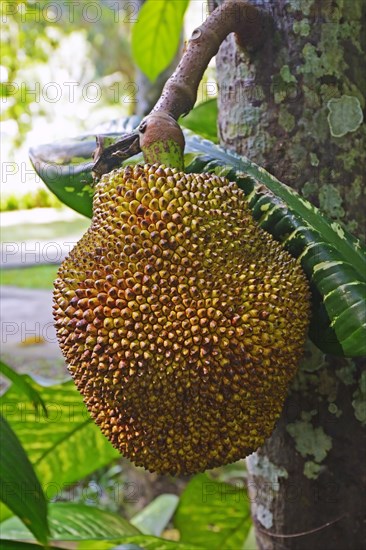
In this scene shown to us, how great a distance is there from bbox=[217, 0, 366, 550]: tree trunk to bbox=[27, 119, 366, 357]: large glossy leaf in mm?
66

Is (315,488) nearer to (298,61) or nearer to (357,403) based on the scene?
(357,403)

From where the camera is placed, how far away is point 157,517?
1.38 metres

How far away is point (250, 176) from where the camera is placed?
668mm

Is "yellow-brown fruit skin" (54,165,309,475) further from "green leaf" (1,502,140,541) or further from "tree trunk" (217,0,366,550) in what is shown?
"green leaf" (1,502,140,541)

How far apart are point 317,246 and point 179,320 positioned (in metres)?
0.16

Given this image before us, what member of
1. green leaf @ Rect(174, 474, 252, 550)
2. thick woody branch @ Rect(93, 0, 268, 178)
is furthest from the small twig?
green leaf @ Rect(174, 474, 252, 550)

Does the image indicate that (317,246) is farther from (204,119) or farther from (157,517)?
(157,517)

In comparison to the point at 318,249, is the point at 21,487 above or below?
below

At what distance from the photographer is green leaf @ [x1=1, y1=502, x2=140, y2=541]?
93 centimetres

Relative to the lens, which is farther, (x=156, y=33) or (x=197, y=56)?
(x=156, y=33)

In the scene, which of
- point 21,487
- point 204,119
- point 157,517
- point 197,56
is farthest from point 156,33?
point 157,517

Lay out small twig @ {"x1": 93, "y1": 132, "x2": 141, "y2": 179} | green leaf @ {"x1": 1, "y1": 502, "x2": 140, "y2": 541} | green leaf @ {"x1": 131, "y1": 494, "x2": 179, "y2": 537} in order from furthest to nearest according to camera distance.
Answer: green leaf @ {"x1": 131, "y1": 494, "x2": 179, "y2": 537} → green leaf @ {"x1": 1, "y1": 502, "x2": 140, "y2": 541} → small twig @ {"x1": 93, "y1": 132, "x2": 141, "y2": 179}

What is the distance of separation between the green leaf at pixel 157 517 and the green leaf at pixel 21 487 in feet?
2.11

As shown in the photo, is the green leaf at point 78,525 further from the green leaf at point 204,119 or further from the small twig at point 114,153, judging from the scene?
the green leaf at point 204,119
